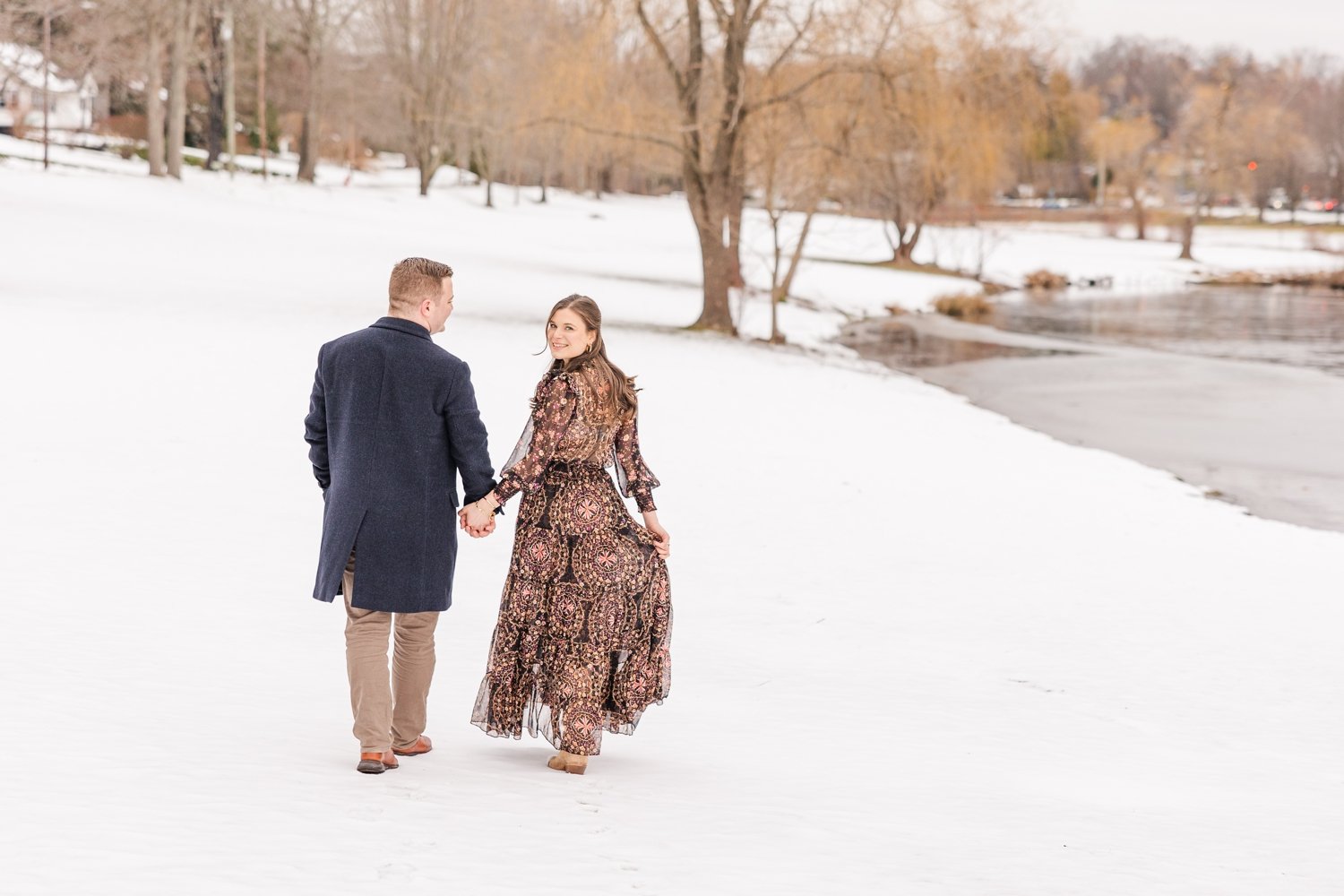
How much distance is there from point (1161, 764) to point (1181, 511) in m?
7.18

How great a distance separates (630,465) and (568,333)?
1.66 feet

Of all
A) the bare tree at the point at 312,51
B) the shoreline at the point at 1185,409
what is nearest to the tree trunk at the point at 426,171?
the bare tree at the point at 312,51

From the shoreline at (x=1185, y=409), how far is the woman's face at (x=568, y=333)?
10.6 meters

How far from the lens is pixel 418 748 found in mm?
5250

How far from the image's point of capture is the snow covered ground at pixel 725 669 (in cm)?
450

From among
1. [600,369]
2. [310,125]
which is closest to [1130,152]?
[310,125]

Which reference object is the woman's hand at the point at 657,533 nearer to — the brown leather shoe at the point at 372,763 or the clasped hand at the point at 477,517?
the clasped hand at the point at 477,517

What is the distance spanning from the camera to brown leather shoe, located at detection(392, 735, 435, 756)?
205 inches

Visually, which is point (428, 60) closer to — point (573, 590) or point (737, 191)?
point (737, 191)

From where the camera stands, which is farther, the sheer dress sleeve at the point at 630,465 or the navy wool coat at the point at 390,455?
the sheer dress sleeve at the point at 630,465

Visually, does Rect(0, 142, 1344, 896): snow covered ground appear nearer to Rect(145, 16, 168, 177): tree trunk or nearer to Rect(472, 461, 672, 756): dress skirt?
Rect(472, 461, 672, 756): dress skirt

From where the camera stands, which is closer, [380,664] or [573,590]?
[380,664]

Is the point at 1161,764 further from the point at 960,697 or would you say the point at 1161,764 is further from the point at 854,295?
the point at 854,295

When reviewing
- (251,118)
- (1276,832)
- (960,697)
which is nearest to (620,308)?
(960,697)
